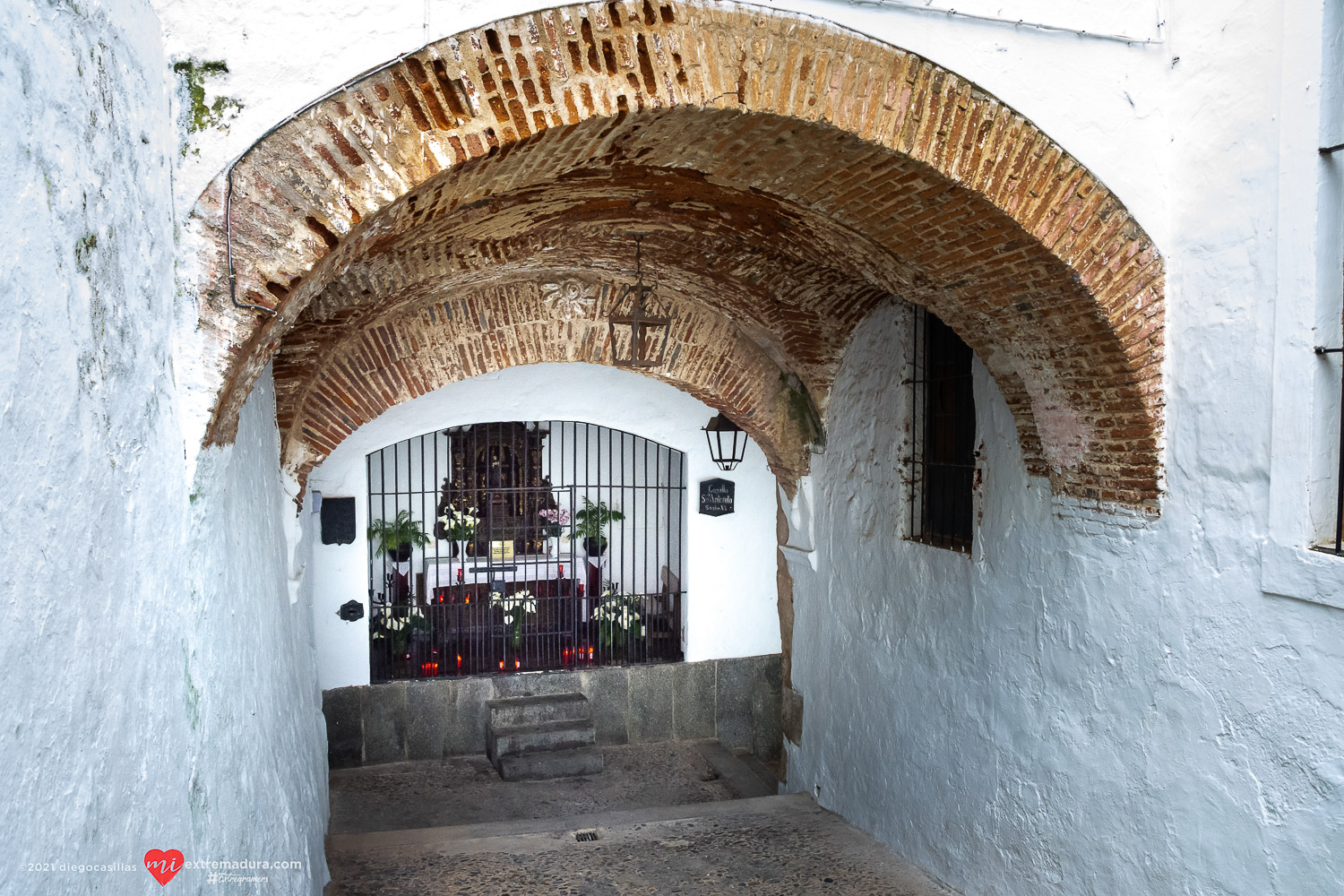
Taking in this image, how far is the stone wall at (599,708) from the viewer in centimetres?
662

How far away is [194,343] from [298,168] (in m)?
0.50

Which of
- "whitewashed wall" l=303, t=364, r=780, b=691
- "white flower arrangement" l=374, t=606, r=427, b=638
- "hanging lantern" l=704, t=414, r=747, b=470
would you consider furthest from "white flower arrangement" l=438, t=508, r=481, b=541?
"hanging lantern" l=704, t=414, r=747, b=470

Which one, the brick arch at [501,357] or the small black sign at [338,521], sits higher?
the brick arch at [501,357]

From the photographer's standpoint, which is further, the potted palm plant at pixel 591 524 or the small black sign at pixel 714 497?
the potted palm plant at pixel 591 524

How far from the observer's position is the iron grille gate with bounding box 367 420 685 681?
7.15m

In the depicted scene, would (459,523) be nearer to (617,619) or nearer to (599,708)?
(617,619)

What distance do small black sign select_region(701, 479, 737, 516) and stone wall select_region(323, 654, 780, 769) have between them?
1229 millimetres

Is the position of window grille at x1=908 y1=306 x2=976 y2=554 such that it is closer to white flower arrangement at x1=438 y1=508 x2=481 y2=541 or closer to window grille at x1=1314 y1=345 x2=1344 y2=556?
window grille at x1=1314 y1=345 x2=1344 y2=556

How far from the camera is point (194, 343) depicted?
87.6 inches

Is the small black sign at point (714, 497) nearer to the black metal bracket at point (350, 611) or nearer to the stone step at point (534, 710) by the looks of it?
the stone step at point (534, 710)

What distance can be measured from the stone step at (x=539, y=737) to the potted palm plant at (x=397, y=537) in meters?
1.58

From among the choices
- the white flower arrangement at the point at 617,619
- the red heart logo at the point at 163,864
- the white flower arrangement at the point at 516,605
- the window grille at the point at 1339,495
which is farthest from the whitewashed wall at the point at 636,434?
the window grille at the point at 1339,495

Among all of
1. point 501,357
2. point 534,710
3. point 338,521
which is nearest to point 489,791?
point 534,710

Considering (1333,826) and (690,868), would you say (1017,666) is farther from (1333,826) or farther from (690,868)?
(690,868)
